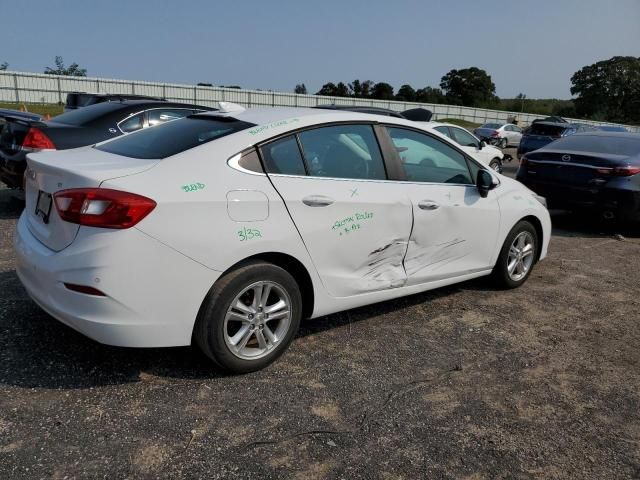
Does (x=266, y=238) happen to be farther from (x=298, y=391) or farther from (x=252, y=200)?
(x=298, y=391)

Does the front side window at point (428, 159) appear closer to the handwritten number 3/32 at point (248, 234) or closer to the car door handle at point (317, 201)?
the car door handle at point (317, 201)

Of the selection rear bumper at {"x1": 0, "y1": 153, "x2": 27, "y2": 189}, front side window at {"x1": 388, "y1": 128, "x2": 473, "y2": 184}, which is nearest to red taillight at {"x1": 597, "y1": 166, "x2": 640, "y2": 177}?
front side window at {"x1": 388, "y1": 128, "x2": 473, "y2": 184}

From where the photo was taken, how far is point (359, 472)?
2535 millimetres

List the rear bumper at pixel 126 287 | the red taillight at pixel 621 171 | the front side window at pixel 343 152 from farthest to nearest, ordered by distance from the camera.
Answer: the red taillight at pixel 621 171 < the front side window at pixel 343 152 < the rear bumper at pixel 126 287

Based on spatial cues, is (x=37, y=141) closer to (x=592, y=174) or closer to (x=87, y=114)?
(x=87, y=114)

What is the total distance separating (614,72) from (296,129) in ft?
331

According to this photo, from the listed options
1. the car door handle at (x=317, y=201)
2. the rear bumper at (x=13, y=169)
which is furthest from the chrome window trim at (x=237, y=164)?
the rear bumper at (x=13, y=169)

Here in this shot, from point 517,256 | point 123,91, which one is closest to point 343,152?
Result: point 517,256

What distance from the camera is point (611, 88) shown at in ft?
290

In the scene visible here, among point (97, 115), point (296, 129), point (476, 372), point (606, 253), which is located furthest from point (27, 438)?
point (606, 253)

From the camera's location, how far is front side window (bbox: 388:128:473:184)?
4148 mm

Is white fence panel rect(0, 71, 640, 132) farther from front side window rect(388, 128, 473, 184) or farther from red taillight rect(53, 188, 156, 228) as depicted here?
red taillight rect(53, 188, 156, 228)

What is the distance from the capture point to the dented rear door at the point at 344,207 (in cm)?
342

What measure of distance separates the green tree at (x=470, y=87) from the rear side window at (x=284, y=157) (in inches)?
3714
